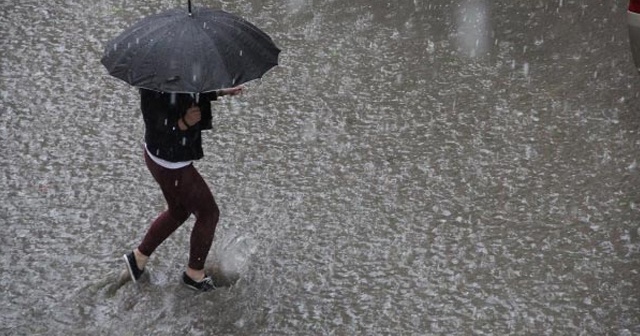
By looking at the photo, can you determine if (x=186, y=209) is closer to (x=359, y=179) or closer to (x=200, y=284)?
(x=200, y=284)

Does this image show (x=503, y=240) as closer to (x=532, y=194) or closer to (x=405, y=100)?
(x=532, y=194)

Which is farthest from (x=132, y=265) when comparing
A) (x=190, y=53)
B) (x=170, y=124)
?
(x=190, y=53)

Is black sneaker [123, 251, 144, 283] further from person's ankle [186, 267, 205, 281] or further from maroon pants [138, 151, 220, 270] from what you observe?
person's ankle [186, 267, 205, 281]

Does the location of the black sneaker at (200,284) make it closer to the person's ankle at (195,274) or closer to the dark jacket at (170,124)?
the person's ankle at (195,274)

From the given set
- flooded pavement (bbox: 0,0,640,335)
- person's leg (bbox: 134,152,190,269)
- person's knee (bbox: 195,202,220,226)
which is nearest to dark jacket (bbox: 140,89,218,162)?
person's leg (bbox: 134,152,190,269)

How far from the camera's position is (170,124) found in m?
4.87

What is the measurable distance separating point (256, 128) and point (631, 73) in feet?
9.83

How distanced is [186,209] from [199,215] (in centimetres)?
10

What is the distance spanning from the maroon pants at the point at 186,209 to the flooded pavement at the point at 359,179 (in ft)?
0.85

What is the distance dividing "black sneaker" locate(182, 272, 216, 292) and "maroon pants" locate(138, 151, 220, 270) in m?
0.09

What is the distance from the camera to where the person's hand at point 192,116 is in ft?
16.0

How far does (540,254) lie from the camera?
5.64 meters

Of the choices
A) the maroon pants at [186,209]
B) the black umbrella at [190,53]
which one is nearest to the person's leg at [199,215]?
the maroon pants at [186,209]

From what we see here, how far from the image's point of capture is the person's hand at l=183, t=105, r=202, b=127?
4.86 meters
